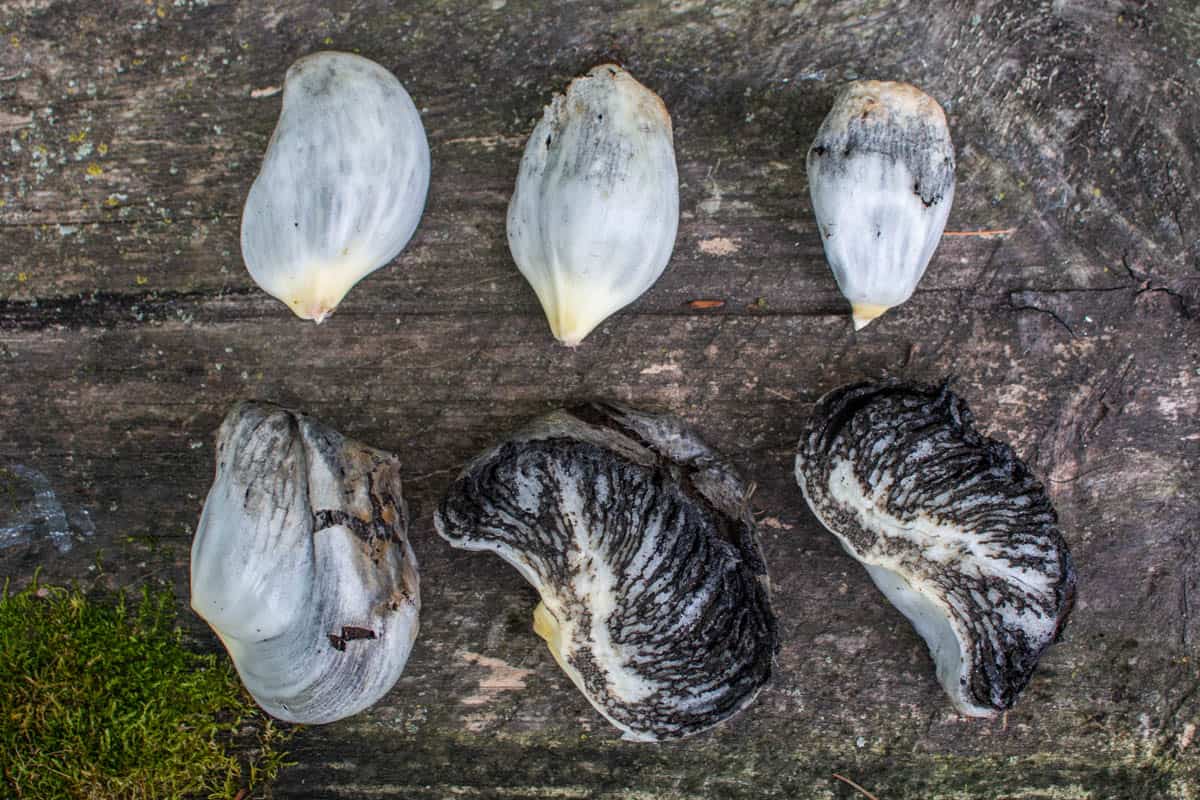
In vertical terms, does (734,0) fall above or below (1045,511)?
above

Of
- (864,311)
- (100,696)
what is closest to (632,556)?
(864,311)

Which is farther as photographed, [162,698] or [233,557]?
[162,698]

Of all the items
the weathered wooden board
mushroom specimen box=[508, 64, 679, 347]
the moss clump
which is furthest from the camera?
the moss clump

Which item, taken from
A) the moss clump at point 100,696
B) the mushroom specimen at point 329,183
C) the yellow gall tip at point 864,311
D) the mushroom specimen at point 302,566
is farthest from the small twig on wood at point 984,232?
the moss clump at point 100,696

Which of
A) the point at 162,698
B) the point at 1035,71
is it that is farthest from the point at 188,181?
the point at 1035,71

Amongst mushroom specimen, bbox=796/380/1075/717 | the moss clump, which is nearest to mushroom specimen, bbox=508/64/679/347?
mushroom specimen, bbox=796/380/1075/717

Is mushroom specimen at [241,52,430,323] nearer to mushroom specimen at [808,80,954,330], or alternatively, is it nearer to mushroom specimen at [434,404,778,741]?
mushroom specimen at [434,404,778,741]

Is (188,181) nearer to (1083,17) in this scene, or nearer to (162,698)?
(162,698)
